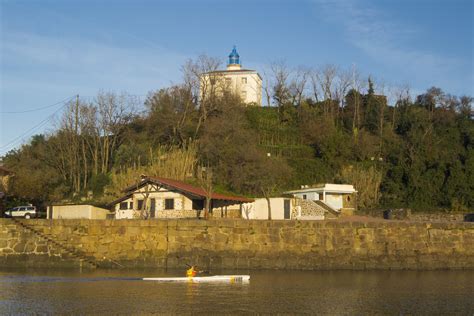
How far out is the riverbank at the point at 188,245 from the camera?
109 feet

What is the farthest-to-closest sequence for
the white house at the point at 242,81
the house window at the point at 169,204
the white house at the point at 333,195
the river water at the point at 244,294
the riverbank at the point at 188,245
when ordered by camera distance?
1. the white house at the point at 242,81
2. the white house at the point at 333,195
3. the house window at the point at 169,204
4. the riverbank at the point at 188,245
5. the river water at the point at 244,294

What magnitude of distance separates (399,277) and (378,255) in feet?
10.9

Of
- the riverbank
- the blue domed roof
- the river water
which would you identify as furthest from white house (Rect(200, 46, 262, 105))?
the river water

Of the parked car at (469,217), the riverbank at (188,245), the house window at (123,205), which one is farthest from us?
the parked car at (469,217)

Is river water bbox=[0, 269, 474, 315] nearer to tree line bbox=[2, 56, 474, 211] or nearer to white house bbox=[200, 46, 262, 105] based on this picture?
tree line bbox=[2, 56, 474, 211]

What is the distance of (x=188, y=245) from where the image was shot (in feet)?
109

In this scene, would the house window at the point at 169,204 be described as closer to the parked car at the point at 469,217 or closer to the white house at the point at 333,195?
the white house at the point at 333,195

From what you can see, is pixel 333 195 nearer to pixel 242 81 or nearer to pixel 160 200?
pixel 160 200

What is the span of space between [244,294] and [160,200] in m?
20.2

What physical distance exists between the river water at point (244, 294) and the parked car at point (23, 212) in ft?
54.8

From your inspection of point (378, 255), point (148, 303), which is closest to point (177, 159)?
point (378, 255)

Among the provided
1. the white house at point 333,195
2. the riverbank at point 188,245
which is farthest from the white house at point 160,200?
the white house at point 333,195

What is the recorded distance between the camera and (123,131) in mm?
67000

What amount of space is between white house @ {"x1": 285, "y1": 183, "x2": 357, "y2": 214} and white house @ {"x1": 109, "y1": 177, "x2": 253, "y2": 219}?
A: 39.7 ft
